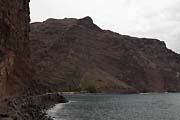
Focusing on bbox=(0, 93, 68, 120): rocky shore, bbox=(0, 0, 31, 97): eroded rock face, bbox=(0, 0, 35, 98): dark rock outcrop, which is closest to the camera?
bbox=(0, 93, 68, 120): rocky shore

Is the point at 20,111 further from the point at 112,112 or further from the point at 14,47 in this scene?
the point at 112,112

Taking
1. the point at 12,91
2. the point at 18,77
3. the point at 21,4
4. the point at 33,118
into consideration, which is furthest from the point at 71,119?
the point at 21,4

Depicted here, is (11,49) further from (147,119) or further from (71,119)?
(147,119)

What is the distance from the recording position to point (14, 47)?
307 ft

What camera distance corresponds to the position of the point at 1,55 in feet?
241

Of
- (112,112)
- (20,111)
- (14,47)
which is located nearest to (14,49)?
(14,47)

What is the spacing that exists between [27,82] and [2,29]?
25.0m

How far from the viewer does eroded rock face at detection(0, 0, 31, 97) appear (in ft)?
254

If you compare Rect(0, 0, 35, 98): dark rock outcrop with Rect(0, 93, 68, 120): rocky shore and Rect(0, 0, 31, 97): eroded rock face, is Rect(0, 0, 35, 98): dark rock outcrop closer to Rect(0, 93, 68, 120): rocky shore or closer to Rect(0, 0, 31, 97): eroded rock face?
Rect(0, 0, 31, 97): eroded rock face

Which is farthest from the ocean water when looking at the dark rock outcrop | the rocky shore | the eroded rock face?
the eroded rock face

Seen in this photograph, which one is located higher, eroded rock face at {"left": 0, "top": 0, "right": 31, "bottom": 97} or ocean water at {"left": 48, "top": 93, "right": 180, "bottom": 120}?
eroded rock face at {"left": 0, "top": 0, "right": 31, "bottom": 97}

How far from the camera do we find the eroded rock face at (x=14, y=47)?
77.4 metres

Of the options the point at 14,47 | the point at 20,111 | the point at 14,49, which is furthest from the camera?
the point at 14,47

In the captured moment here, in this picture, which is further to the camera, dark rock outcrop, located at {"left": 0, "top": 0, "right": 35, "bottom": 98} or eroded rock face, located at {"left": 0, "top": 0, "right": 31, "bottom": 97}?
dark rock outcrop, located at {"left": 0, "top": 0, "right": 35, "bottom": 98}
